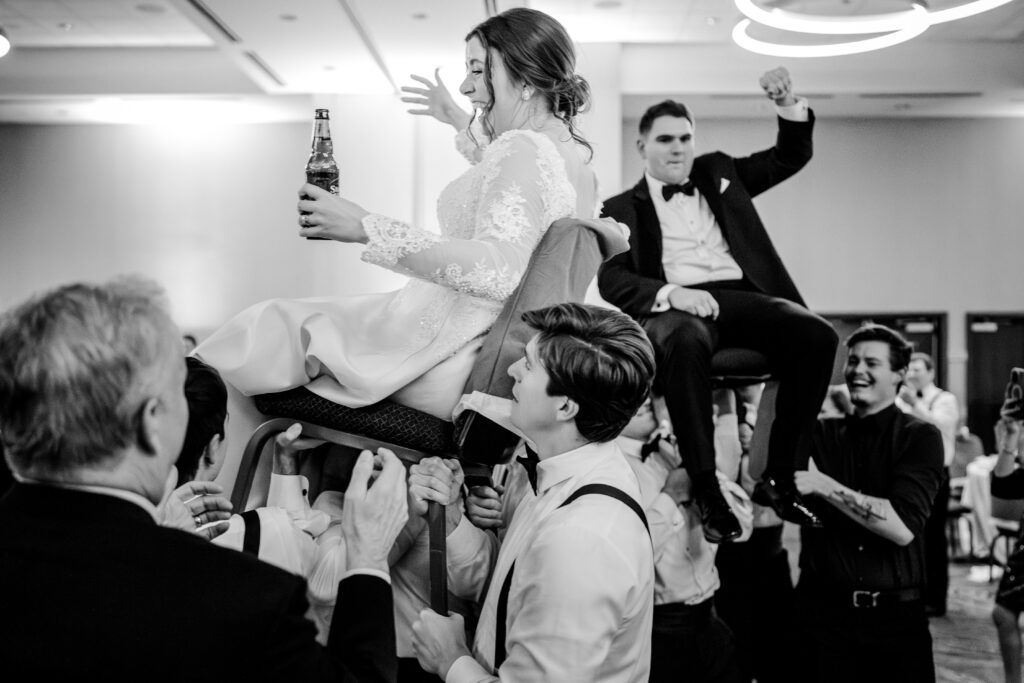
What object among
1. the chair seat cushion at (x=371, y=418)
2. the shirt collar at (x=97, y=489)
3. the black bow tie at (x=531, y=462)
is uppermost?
the chair seat cushion at (x=371, y=418)

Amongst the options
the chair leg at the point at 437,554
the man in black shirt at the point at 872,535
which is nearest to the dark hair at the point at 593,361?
the chair leg at the point at 437,554

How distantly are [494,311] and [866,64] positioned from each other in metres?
9.43

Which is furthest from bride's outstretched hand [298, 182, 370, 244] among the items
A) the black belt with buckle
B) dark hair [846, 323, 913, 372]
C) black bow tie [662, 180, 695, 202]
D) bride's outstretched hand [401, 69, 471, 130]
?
the black belt with buckle

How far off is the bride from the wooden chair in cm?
4

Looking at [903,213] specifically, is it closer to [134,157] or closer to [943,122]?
[943,122]

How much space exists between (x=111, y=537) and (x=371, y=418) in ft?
3.09

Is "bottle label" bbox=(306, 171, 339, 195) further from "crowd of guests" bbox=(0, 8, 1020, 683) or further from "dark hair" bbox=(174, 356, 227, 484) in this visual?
"dark hair" bbox=(174, 356, 227, 484)

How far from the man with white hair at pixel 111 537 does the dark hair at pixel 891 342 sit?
3679 mm

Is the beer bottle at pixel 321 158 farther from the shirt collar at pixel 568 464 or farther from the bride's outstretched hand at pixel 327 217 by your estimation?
the shirt collar at pixel 568 464

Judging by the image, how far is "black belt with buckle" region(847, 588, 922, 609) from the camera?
429cm

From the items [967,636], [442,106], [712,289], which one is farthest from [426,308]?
[967,636]

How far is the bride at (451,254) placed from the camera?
2135 mm

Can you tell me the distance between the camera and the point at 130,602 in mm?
1237

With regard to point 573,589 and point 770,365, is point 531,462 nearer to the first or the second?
point 573,589
